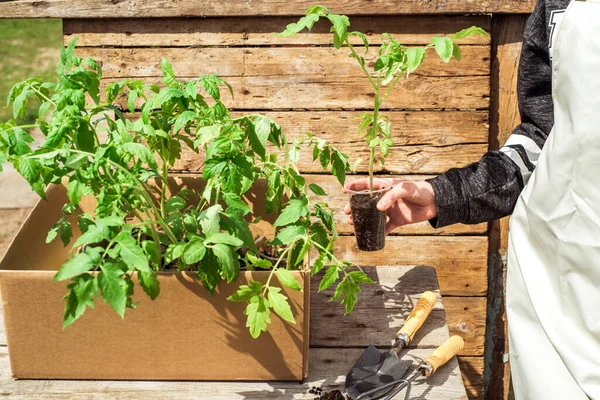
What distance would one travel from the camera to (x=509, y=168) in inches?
70.2

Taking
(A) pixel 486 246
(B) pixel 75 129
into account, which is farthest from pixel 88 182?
(A) pixel 486 246

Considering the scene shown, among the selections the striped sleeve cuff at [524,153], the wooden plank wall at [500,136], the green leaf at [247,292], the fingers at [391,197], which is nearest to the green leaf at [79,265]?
the green leaf at [247,292]

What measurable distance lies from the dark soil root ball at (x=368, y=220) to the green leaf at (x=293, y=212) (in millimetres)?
265

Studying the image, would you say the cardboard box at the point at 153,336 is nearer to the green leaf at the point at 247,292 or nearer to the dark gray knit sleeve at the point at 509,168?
the green leaf at the point at 247,292

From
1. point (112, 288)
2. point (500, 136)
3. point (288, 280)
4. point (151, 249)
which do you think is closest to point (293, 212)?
point (288, 280)

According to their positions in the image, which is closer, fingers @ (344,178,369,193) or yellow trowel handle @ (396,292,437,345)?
yellow trowel handle @ (396,292,437,345)

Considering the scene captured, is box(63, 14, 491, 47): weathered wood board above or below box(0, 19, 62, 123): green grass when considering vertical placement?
above

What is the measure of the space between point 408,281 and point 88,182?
893 millimetres

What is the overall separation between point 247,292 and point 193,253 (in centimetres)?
13

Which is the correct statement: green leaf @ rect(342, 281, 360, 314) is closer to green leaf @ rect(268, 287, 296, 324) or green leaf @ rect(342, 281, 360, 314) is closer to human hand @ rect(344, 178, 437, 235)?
green leaf @ rect(268, 287, 296, 324)

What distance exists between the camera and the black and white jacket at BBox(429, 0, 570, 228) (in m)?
1.73

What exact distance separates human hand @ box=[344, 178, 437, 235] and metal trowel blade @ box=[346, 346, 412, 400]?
0.33m

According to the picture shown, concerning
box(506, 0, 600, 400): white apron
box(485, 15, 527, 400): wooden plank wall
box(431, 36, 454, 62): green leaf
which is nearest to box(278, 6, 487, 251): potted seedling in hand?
box(431, 36, 454, 62): green leaf

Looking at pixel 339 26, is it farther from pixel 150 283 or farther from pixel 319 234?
pixel 150 283
